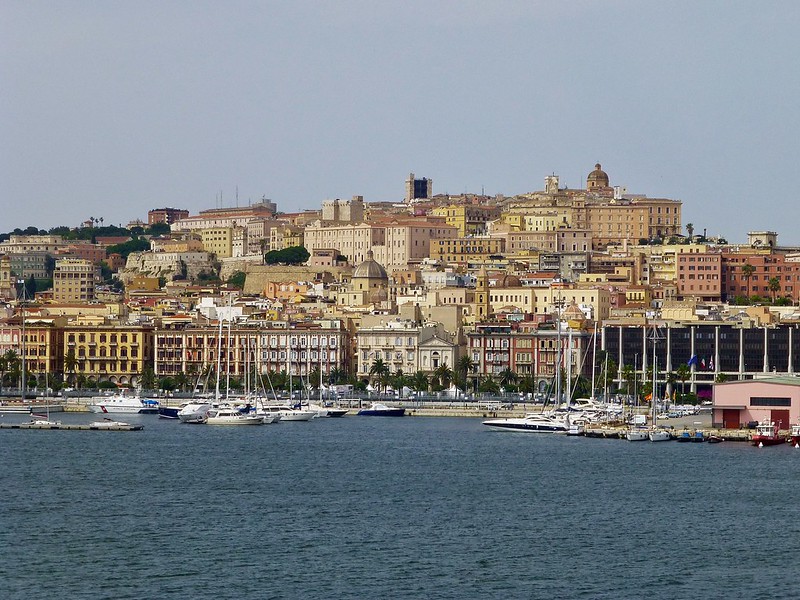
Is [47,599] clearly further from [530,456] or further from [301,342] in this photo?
[301,342]

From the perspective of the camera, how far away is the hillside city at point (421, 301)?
330 ft

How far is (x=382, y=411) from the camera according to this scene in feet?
294

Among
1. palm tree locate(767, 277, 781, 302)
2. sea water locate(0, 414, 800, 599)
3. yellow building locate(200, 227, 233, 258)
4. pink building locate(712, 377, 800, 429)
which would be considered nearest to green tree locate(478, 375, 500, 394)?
pink building locate(712, 377, 800, 429)

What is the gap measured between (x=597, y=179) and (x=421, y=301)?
1771 inches

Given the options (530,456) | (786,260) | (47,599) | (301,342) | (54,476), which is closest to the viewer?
(47,599)

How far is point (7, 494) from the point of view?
50656mm

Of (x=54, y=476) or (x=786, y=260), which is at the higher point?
(x=786, y=260)

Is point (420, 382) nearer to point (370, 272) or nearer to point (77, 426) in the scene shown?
point (77, 426)

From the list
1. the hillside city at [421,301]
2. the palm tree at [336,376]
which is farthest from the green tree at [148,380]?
the palm tree at [336,376]

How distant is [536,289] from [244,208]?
6763cm

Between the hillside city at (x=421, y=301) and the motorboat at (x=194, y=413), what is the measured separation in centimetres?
1126

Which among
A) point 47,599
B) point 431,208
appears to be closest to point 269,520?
point 47,599

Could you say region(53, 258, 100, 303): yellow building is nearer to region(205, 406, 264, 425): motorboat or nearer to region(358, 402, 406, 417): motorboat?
region(358, 402, 406, 417): motorboat

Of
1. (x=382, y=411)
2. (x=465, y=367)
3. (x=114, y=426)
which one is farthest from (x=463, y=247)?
(x=114, y=426)
